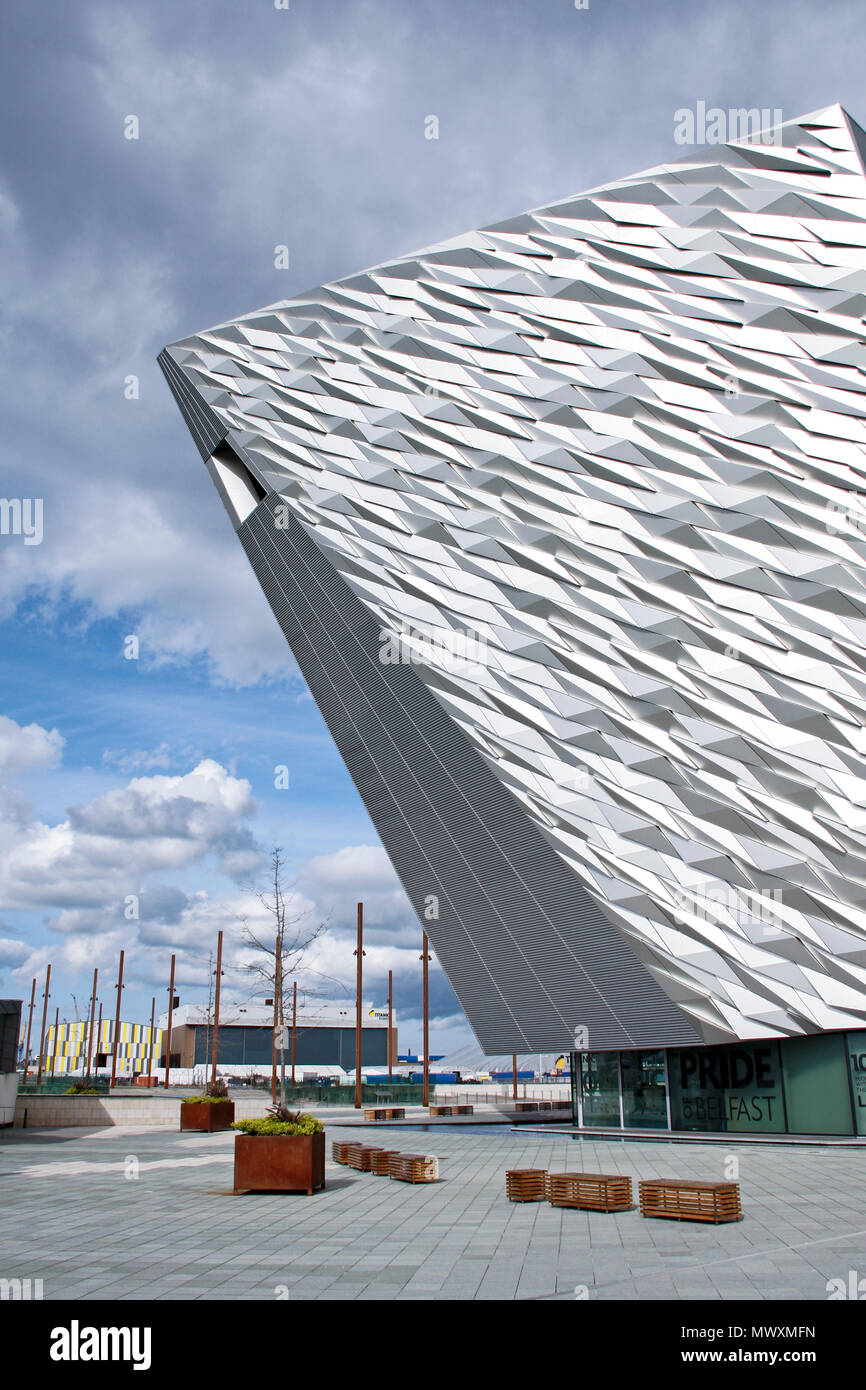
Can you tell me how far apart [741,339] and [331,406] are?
1271cm

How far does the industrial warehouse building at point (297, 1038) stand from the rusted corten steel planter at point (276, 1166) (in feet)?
226

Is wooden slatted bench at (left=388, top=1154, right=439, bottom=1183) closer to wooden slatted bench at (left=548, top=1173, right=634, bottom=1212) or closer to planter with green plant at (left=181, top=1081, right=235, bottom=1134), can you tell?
wooden slatted bench at (left=548, top=1173, right=634, bottom=1212)

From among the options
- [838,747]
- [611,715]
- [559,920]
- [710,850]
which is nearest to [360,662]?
[611,715]

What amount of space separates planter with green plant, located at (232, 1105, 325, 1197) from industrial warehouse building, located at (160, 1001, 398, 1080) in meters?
68.8

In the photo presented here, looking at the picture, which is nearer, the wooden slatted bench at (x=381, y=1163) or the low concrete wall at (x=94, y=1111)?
the wooden slatted bench at (x=381, y=1163)

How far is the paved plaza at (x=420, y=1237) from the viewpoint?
9.10 metres

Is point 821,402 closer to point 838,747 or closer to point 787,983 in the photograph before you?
point 838,747

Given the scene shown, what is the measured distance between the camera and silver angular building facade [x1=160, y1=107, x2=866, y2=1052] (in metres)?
24.3

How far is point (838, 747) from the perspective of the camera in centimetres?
2480

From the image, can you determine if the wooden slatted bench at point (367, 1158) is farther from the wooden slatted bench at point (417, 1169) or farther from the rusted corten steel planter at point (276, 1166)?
the rusted corten steel planter at point (276, 1166)

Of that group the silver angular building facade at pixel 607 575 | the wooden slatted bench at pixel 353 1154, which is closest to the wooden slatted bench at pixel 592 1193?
the wooden slatted bench at pixel 353 1154

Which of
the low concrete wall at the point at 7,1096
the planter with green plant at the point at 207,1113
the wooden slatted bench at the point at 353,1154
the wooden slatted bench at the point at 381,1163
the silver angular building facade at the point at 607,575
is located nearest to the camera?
the wooden slatted bench at the point at 381,1163

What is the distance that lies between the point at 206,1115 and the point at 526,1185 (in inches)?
727

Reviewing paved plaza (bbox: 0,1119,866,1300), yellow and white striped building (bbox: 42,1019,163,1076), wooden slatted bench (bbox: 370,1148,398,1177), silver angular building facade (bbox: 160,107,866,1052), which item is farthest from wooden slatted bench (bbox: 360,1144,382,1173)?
yellow and white striped building (bbox: 42,1019,163,1076)
